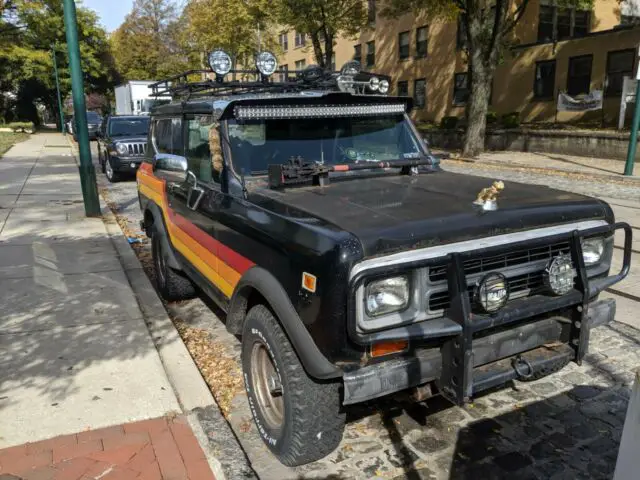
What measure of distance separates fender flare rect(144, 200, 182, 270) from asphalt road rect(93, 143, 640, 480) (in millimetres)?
1071

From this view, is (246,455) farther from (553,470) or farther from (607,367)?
(607,367)

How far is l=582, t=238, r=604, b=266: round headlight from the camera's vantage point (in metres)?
3.12

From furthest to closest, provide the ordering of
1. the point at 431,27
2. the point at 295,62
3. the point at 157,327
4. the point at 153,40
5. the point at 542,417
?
the point at 153,40 < the point at 295,62 < the point at 431,27 < the point at 157,327 < the point at 542,417

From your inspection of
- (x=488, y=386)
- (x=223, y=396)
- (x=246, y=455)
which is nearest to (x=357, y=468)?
(x=246, y=455)

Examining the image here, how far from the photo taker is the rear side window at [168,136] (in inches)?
184

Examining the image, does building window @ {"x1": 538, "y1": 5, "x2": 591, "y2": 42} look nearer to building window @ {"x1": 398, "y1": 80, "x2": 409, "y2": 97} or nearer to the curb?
building window @ {"x1": 398, "y1": 80, "x2": 409, "y2": 97}

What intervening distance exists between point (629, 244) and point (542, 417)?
1.20 meters

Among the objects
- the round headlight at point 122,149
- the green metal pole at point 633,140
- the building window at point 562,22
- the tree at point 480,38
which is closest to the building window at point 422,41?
the building window at point 562,22

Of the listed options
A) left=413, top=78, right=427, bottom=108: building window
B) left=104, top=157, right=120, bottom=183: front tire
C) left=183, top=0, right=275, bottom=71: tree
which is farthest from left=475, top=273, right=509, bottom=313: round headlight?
left=413, top=78, right=427, bottom=108: building window

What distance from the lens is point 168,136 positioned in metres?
5.07

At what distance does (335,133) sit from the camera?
3.91 m

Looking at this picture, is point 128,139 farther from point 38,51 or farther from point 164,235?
point 38,51

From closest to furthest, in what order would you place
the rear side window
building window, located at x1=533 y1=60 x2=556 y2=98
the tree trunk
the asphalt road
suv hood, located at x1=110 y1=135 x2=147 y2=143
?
the asphalt road
the rear side window
suv hood, located at x1=110 y1=135 x2=147 y2=143
the tree trunk
building window, located at x1=533 y1=60 x2=556 y2=98

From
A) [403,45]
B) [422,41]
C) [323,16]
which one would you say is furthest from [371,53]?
[323,16]
